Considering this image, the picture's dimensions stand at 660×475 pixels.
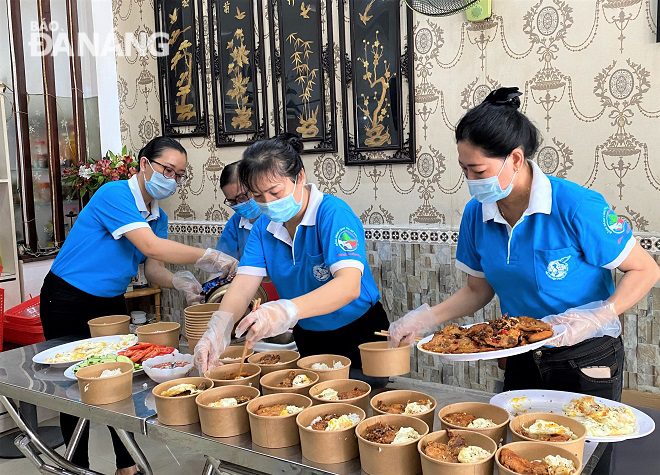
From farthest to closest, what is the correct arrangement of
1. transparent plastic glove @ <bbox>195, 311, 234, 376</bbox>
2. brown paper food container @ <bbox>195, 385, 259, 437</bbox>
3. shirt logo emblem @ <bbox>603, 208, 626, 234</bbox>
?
transparent plastic glove @ <bbox>195, 311, 234, 376</bbox>
shirt logo emblem @ <bbox>603, 208, 626, 234</bbox>
brown paper food container @ <bbox>195, 385, 259, 437</bbox>

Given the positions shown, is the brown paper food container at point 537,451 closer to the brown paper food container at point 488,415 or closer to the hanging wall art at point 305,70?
the brown paper food container at point 488,415

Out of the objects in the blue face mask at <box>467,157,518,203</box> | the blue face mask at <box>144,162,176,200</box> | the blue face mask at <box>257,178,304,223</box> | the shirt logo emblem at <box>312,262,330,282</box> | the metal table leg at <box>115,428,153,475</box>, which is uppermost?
the blue face mask at <box>144,162,176,200</box>

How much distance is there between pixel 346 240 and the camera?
223cm

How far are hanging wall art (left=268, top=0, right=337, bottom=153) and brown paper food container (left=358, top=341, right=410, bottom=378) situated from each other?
211 centimetres

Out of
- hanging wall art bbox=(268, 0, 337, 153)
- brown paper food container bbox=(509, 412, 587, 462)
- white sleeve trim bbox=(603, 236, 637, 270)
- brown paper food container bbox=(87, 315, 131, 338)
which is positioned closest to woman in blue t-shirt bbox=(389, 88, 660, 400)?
white sleeve trim bbox=(603, 236, 637, 270)

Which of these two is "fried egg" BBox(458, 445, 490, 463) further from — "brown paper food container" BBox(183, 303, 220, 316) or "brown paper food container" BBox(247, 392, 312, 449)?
"brown paper food container" BBox(183, 303, 220, 316)

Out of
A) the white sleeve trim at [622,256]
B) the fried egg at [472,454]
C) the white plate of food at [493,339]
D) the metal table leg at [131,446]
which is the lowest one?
the metal table leg at [131,446]

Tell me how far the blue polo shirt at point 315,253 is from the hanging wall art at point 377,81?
1.27m

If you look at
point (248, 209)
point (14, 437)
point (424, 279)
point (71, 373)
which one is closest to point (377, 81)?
point (248, 209)

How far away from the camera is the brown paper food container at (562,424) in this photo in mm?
1285

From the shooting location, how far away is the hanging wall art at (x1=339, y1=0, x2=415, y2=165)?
3455mm

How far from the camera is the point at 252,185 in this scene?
7.40 feet

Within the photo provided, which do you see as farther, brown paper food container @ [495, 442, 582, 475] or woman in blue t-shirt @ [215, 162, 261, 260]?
woman in blue t-shirt @ [215, 162, 261, 260]

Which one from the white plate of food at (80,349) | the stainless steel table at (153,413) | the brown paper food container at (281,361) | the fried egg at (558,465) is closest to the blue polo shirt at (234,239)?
the white plate of food at (80,349)
